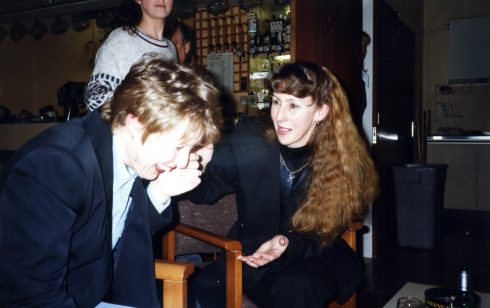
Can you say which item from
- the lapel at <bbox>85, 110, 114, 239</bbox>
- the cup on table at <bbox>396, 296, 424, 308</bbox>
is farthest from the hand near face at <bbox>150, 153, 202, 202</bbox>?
the cup on table at <bbox>396, 296, 424, 308</bbox>

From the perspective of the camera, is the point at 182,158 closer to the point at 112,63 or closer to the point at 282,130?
the point at 282,130

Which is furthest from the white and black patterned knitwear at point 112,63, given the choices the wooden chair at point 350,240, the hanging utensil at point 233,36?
the hanging utensil at point 233,36

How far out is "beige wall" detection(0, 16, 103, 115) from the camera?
7.48 m

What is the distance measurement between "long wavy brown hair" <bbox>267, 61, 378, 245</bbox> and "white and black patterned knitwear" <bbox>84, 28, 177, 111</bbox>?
0.54 meters

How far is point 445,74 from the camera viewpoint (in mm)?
6066

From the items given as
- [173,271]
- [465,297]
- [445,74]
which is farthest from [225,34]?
[465,297]

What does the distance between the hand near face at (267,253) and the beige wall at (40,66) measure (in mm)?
6787

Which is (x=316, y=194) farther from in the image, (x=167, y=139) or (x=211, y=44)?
(x=211, y=44)

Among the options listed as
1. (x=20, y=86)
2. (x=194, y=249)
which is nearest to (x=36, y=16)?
(x=20, y=86)

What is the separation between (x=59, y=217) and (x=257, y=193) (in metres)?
0.96

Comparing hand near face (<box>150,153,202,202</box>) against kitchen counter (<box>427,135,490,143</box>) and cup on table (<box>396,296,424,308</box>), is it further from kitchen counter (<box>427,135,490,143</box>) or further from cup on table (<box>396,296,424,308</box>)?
kitchen counter (<box>427,135,490,143</box>)

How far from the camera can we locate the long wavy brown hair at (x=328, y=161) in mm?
1647

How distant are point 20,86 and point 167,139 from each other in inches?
319

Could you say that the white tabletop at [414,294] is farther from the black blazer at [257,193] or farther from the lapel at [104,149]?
the lapel at [104,149]
